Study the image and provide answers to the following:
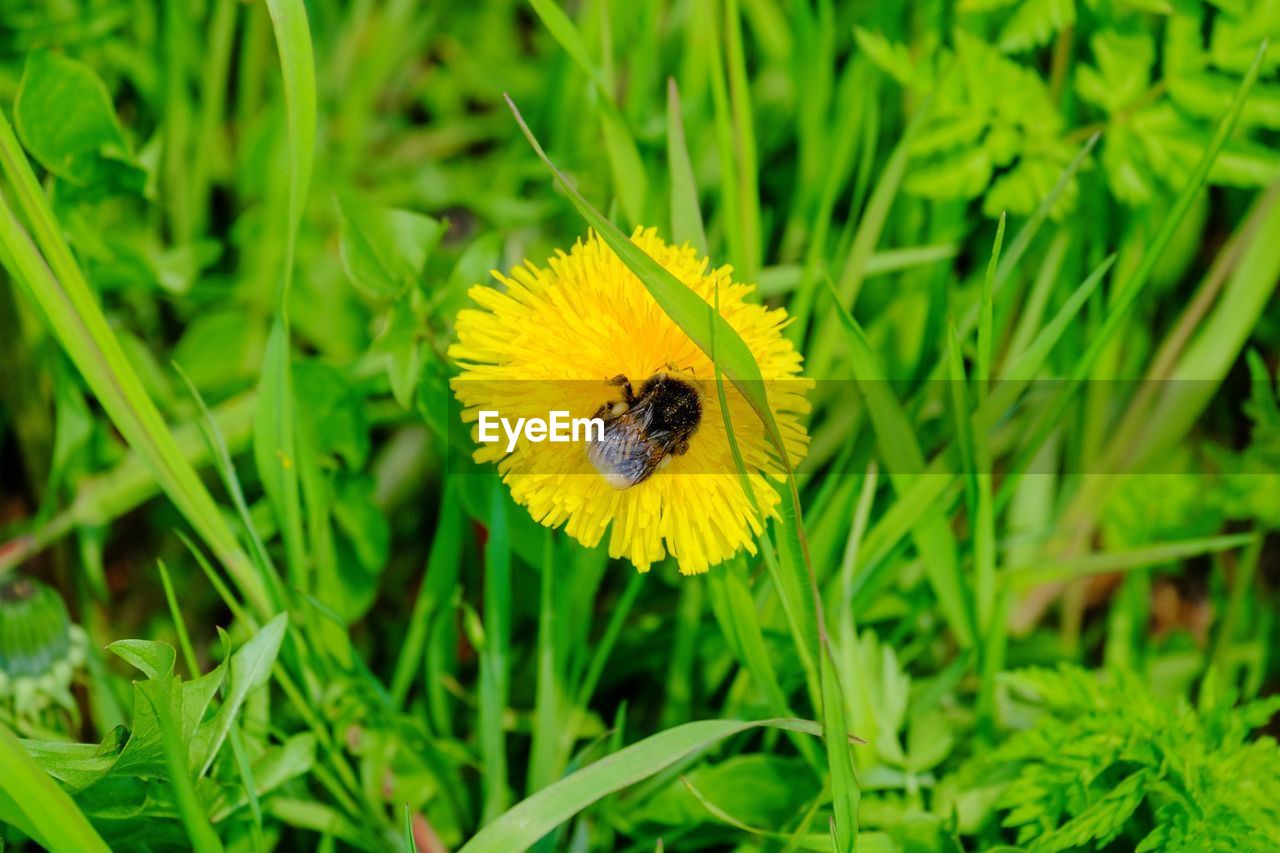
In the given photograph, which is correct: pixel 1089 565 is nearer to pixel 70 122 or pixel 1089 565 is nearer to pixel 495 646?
pixel 495 646

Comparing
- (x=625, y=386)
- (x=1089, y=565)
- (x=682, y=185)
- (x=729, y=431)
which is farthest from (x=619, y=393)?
(x=1089, y=565)

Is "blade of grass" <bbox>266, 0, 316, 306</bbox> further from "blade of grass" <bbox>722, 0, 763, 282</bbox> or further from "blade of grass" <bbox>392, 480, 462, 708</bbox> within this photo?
"blade of grass" <bbox>722, 0, 763, 282</bbox>

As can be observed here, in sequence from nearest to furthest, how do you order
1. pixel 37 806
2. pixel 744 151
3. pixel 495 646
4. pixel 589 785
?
pixel 37 806 → pixel 589 785 → pixel 495 646 → pixel 744 151

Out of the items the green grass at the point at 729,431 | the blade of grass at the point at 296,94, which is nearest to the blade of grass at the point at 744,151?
the green grass at the point at 729,431

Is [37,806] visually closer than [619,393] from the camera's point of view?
Yes

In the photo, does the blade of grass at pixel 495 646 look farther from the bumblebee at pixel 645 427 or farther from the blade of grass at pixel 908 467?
the blade of grass at pixel 908 467

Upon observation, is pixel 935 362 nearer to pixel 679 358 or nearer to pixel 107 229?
pixel 679 358

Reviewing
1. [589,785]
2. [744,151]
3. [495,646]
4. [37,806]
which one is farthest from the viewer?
[744,151]
